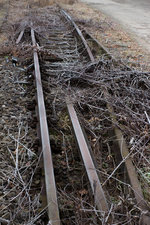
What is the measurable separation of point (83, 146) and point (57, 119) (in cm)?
Result: 92

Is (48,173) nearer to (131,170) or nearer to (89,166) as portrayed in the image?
A: (89,166)

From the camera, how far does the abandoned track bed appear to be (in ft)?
7.15

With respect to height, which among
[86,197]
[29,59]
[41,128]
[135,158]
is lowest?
[86,197]

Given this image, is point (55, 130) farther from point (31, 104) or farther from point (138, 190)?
point (138, 190)

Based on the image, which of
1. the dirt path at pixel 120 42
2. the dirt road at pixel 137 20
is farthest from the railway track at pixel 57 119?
the dirt road at pixel 137 20

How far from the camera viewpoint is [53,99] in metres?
4.12

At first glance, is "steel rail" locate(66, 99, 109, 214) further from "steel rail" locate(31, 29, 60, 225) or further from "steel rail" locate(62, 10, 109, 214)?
"steel rail" locate(31, 29, 60, 225)

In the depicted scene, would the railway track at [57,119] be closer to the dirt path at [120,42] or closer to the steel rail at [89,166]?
the steel rail at [89,166]

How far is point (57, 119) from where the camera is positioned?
3.66 meters

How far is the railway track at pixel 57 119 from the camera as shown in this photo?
2221mm

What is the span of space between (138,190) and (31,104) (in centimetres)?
218

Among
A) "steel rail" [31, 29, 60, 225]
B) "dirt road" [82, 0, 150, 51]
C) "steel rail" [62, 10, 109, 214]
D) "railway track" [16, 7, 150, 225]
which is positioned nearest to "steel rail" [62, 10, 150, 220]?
"railway track" [16, 7, 150, 225]

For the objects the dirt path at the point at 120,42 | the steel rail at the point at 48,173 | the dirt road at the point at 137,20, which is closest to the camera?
the steel rail at the point at 48,173

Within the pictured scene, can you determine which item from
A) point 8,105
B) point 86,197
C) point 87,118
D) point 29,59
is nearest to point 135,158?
point 86,197
